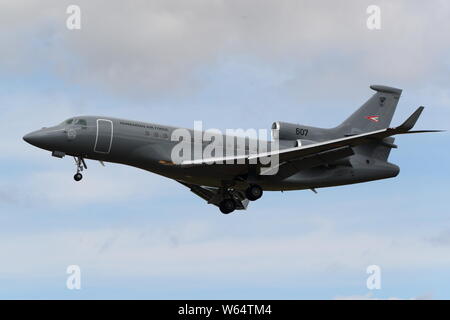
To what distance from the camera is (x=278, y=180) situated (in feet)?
153

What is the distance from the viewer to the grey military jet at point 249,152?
43094 mm

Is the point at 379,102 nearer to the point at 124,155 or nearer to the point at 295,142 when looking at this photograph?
the point at 295,142

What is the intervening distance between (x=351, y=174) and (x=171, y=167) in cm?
980

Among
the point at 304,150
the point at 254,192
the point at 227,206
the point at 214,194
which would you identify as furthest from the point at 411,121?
the point at 214,194

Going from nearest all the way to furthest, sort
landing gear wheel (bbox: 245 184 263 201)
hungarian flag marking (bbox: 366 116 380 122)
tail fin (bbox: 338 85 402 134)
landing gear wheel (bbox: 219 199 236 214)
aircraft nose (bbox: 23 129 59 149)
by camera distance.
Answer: aircraft nose (bbox: 23 129 59 149), landing gear wheel (bbox: 245 184 263 201), landing gear wheel (bbox: 219 199 236 214), tail fin (bbox: 338 85 402 134), hungarian flag marking (bbox: 366 116 380 122)

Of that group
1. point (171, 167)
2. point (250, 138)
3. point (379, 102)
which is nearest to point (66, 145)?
point (171, 167)

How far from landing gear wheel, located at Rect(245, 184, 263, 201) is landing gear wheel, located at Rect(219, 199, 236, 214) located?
2.95 m

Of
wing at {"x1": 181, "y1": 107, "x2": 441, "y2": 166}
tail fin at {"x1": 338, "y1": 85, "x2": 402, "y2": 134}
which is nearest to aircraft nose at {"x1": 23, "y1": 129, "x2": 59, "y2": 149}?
wing at {"x1": 181, "y1": 107, "x2": 441, "y2": 166}

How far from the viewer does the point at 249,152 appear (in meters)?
46.5

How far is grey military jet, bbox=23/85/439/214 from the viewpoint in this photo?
43094mm

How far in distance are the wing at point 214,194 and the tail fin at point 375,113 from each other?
658cm

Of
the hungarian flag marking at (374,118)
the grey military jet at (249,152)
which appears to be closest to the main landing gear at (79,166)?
the grey military jet at (249,152)

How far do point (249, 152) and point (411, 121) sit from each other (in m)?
9.97

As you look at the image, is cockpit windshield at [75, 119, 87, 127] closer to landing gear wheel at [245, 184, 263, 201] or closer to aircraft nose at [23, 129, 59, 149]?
aircraft nose at [23, 129, 59, 149]
